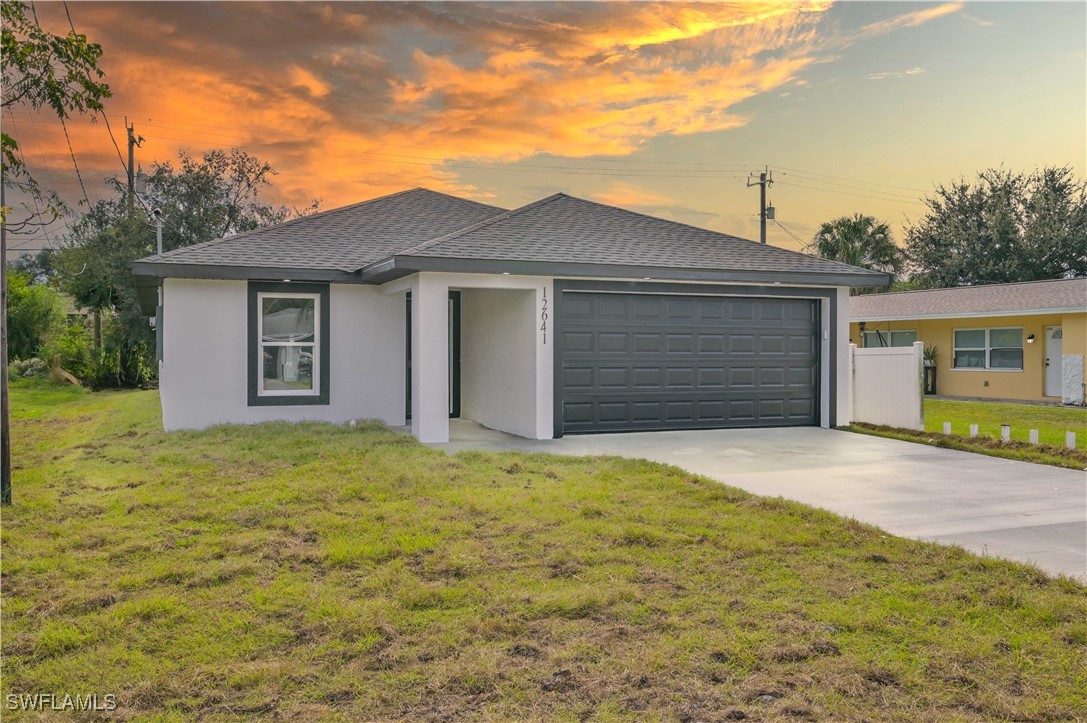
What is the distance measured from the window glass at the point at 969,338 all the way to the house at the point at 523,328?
9.54 m

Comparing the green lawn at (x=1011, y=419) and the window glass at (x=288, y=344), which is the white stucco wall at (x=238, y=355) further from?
the green lawn at (x=1011, y=419)

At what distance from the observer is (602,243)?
13055mm

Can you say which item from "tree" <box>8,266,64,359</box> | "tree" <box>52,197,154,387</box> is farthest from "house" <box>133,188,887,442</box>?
"tree" <box>8,266,64,359</box>

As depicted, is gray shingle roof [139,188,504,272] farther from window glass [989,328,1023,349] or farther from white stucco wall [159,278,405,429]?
window glass [989,328,1023,349]

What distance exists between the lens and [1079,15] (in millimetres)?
14031

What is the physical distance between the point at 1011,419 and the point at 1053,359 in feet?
15.9

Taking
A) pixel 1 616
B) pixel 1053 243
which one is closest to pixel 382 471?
pixel 1 616

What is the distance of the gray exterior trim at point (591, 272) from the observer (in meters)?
11.1

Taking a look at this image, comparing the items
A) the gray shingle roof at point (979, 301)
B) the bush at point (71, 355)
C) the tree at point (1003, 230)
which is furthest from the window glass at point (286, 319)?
the tree at point (1003, 230)

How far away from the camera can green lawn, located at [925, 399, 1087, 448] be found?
13.3m

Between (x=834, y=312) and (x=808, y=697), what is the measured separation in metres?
11.1

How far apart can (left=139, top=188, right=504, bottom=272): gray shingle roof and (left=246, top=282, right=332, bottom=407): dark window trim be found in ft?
1.42

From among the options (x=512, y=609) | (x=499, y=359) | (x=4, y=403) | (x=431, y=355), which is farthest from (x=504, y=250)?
(x=512, y=609)

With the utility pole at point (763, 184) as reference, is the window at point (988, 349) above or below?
below
